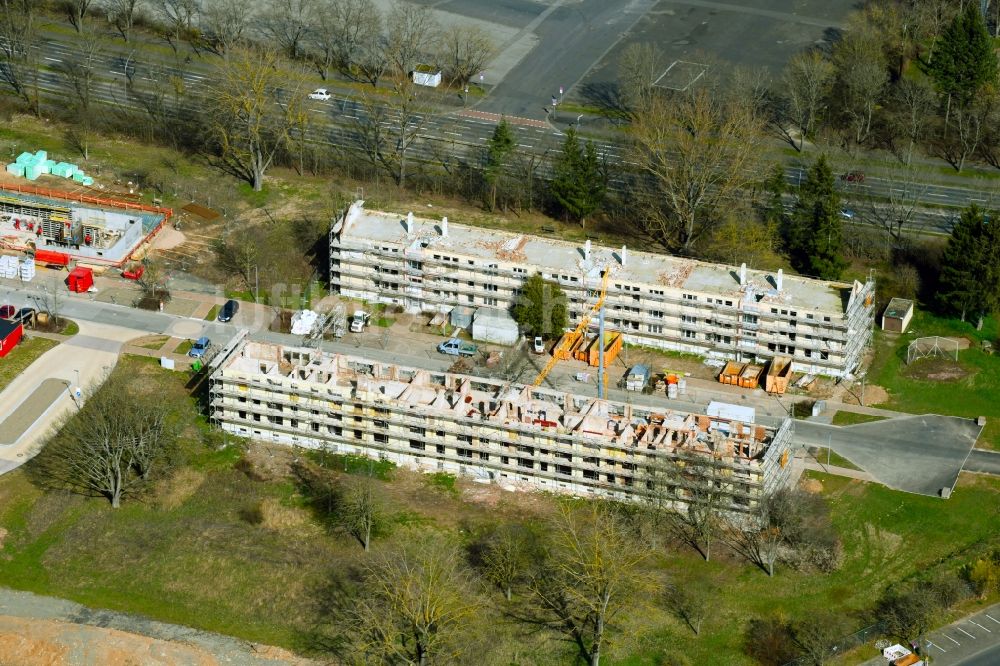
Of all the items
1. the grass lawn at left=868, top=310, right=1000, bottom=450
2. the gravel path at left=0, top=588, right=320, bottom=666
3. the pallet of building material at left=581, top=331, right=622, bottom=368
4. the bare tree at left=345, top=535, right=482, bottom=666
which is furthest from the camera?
the pallet of building material at left=581, top=331, right=622, bottom=368

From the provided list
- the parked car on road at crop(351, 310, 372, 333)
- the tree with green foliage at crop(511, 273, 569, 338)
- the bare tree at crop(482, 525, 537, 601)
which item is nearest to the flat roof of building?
the tree with green foliage at crop(511, 273, 569, 338)

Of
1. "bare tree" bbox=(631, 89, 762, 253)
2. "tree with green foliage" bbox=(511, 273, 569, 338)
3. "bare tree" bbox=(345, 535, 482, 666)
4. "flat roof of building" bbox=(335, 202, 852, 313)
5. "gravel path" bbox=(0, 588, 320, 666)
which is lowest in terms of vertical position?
"gravel path" bbox=(0, 588, 320, 666)

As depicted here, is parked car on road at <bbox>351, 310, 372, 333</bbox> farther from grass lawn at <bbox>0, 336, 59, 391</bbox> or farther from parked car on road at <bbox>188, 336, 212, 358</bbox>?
grass lawn at <bbox>0, 336, 59, 391</bbox>

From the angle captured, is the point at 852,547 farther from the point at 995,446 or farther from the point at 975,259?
the point at 975,259

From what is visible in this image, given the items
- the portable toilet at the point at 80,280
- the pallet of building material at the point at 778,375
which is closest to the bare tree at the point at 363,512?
the pallet of building material at the point at 778,375

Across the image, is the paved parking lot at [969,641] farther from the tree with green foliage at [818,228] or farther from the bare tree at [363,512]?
the tree with green foliage at [818,228]

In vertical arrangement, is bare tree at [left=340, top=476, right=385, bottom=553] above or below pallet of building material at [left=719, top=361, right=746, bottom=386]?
below

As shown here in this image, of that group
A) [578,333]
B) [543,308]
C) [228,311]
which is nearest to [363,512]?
[543,308]

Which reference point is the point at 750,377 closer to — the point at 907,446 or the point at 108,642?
the point at 907,446

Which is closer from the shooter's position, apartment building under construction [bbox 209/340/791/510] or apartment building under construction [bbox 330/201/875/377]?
apartment building under construction [bbox 209/340/791/510]
